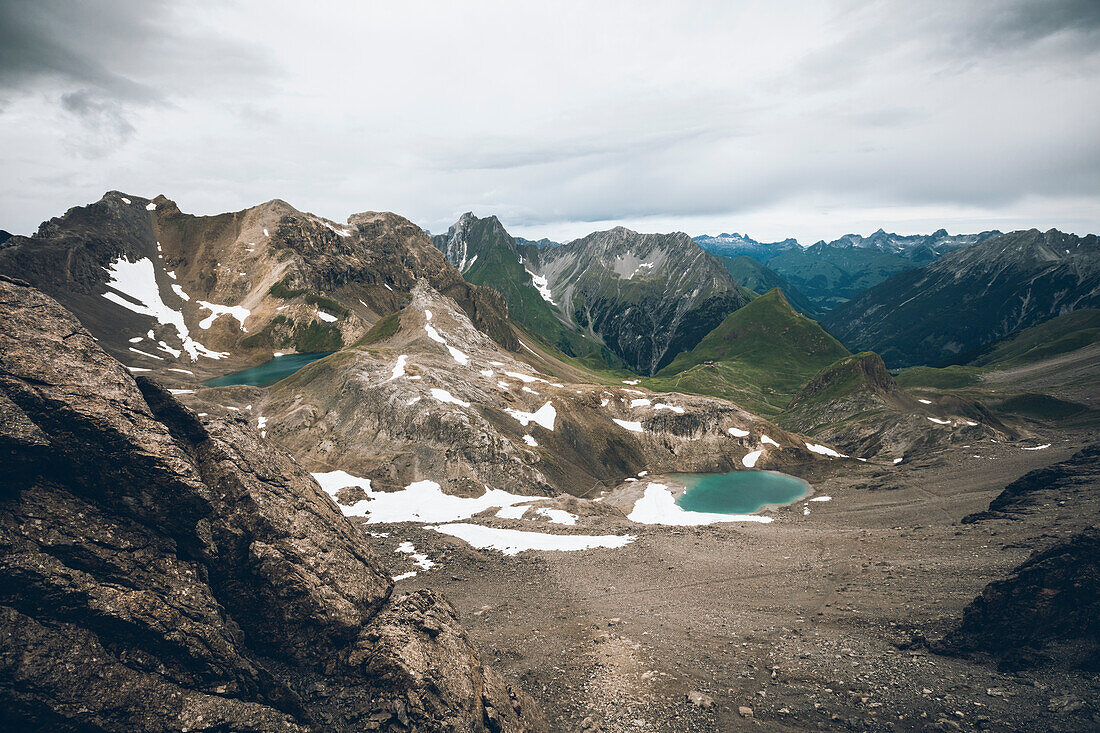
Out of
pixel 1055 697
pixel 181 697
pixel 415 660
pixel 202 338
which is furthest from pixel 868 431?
pixel 202 338

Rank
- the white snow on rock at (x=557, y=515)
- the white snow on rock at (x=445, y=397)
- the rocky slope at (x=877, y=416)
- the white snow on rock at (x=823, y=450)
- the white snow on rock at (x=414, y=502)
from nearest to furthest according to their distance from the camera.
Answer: the white snow on rock at (x=414, y=502), the white snow on rock at (x=557, y=515), the white snow on rock at (x=445, y=397), the rocky slope at (x=877, y=416), the white snow on rock at (x=823, y=450)

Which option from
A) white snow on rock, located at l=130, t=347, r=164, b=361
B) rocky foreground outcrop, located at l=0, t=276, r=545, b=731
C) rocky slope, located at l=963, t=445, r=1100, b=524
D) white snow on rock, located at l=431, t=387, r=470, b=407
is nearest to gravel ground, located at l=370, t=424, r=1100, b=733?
rocky slope, located at l=963, t=445, r=1100, b=524

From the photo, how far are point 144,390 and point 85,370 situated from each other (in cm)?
300

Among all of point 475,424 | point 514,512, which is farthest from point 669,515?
point 475,424

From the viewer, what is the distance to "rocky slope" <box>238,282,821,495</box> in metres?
72.1

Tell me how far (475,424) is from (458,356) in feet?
123

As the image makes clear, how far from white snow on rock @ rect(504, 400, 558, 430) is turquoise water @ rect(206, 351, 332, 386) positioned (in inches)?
3510

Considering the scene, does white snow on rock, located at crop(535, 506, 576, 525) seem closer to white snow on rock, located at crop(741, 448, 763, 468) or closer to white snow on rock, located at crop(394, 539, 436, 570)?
white snow on rock, located at crop(394, 539, 436, 570)

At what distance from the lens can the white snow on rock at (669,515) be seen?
224ft

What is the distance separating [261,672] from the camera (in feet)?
56.7

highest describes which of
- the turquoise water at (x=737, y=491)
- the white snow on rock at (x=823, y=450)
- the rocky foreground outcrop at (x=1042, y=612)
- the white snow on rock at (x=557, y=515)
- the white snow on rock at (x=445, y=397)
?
the white snow on rock at (x=445, y=397)

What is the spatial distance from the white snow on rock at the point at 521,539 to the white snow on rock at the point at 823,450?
72.0 metres

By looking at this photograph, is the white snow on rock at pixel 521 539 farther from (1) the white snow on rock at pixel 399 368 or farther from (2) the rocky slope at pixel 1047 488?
(2) the rocky slope at pixel 1047 488

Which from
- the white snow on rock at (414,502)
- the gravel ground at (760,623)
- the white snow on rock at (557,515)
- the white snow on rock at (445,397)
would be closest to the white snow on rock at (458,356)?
the white snow on rock at (445,397)
